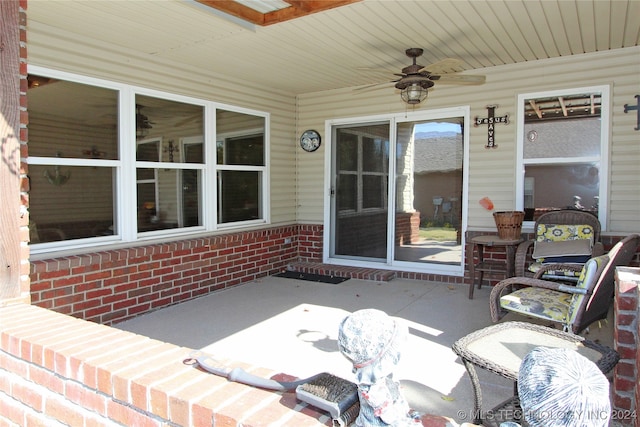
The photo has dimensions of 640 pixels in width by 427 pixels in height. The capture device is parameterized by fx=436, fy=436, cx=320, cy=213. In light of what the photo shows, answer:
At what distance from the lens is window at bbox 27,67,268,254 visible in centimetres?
392

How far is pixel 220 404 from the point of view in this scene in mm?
1209

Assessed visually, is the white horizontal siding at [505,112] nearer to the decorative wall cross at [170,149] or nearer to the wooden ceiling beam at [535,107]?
the wooden ceiling beam at [535,107]

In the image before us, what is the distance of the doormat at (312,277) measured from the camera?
584cm

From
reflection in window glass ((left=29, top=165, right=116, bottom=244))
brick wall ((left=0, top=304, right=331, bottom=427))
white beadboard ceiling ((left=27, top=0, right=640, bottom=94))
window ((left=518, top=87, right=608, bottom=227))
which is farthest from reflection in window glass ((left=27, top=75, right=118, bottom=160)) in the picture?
window ((left=518, top=87, right=608, bottom=227))

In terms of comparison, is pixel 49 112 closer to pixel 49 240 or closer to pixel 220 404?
pixel 49 240

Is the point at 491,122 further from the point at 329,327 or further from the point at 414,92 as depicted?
the point at 329,327

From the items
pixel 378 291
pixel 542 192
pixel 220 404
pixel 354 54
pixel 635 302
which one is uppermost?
pixel 354 54

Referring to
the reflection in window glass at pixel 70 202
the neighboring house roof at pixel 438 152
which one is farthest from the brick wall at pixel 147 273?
the neighboring house roof at pixel 438 152

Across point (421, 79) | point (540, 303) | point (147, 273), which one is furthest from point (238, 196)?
point (540, 303)

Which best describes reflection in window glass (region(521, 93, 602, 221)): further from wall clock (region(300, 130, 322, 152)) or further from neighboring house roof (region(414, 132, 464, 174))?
wall clock (region(300, 130, 322, 152))

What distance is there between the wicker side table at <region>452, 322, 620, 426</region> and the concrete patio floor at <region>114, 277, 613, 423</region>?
0.48 metres

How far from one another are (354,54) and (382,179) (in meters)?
2.00

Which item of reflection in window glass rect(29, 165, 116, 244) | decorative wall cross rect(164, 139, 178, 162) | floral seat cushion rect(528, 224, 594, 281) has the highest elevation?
decorative wall cross rect(164, 139, 178, 162)

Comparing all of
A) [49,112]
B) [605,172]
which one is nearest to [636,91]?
[605,172]
